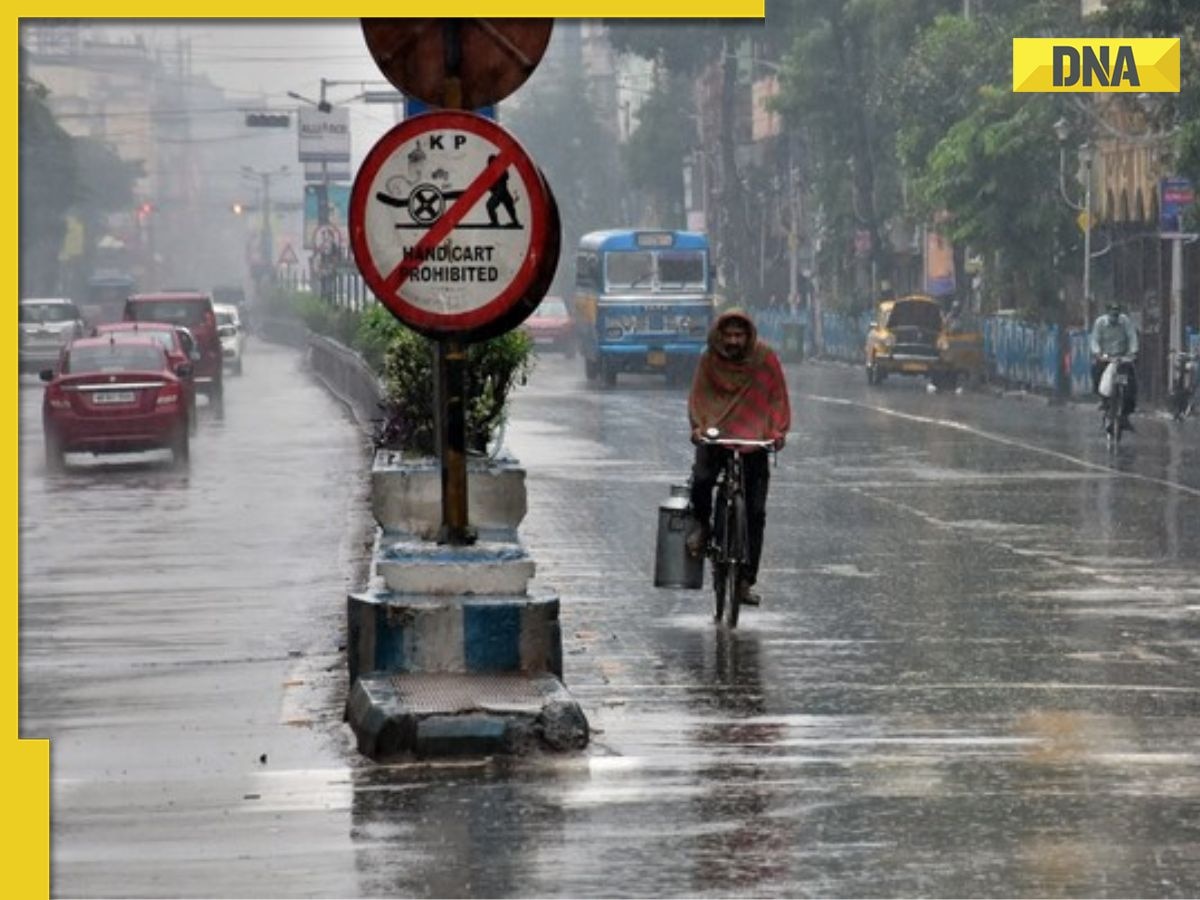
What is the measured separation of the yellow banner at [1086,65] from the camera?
4891 centimetres

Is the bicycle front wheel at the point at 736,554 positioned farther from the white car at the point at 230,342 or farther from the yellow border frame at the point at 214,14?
the white car at the point at 230,342

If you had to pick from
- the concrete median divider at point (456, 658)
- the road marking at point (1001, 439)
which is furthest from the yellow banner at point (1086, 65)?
the concrete median divider at point (456, 658)

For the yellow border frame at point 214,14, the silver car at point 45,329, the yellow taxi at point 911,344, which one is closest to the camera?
the yellow border frame at point 214,14

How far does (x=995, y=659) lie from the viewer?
1481 cm

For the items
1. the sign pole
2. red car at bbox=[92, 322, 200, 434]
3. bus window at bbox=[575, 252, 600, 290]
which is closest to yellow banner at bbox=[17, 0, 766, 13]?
the sign pole

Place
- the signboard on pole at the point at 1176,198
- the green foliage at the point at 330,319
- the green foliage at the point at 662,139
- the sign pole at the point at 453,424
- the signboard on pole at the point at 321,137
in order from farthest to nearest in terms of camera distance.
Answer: the signboard on pole at the point at 321,137 → the green foliage at the point at 662,139 → the green foliage at the point at 330,319 → the signboard on pole at the point at 1176,198 → the sign pole at the point at 453,424

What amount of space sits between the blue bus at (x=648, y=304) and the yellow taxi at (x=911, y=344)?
3.03 metres

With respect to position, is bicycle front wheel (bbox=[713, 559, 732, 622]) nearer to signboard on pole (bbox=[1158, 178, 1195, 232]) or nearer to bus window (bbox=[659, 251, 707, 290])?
signboard on pole (bbox=[1158, 178, 1195, 232])

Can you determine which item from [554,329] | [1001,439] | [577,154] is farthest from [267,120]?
[1001,439]

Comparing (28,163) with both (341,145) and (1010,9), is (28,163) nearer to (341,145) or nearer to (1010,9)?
(341,145)

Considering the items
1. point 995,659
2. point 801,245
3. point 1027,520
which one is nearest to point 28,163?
point 801,245

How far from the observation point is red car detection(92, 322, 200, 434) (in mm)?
38094

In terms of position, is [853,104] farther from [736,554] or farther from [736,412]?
[736,554]

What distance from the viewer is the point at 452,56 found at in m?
11.0
